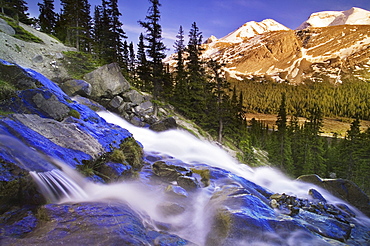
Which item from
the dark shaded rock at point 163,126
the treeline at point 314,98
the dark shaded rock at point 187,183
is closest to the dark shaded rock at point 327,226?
the dark shaded rock at point 187,183

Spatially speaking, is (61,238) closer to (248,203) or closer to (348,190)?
(248,203)

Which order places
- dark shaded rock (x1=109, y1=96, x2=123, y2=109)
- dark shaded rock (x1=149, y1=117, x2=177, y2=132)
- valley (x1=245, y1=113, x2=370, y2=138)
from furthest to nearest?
valley (x1=245, y1=113, x2=370, y2=138), dark shaded rock (x1=109, y1=96, x2=123, y2=109), dark shaded rock (x1=149, y1=117, x2=177, y2=132)

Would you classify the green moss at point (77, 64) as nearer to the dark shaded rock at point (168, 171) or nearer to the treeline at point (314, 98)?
the dark shaded rock at point (168, 171)

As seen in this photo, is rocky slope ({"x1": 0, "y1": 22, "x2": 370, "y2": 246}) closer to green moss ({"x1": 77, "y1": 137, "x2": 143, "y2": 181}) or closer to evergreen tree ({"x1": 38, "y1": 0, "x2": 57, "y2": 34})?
green moss ({"x1": 77, "y1": 137, "x2": 143, "y2": 181})

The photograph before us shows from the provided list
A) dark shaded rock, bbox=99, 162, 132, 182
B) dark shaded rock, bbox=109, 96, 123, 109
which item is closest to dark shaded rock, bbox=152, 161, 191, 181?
dark shaded rock, bbox=99, 162, 132, 182

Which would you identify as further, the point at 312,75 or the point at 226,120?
the point at 312,75

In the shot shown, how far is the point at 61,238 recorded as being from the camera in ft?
14.0

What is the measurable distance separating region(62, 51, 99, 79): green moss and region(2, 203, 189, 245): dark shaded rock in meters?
19.1

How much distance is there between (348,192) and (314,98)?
16753 cm

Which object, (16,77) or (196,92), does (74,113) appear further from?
(196,92)

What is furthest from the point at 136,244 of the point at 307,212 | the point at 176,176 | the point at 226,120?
the point at 226,120

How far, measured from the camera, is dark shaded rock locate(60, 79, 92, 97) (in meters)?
18.4

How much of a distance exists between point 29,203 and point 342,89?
20203 cm

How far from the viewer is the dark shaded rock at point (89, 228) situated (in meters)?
4.25
